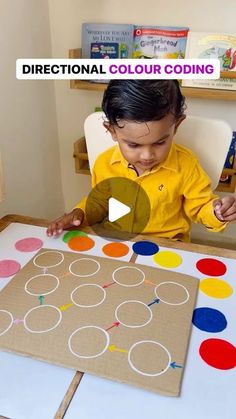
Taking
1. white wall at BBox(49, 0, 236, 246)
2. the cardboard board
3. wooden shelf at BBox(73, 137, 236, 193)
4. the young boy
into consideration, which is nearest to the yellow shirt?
the young boy

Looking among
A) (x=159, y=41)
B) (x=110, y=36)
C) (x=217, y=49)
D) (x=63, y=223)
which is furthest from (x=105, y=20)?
(x=63, y=223)

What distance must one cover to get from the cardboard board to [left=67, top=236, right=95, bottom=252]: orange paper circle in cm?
4

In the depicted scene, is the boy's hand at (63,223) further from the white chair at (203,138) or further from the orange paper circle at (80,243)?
the white chair at (203,138)

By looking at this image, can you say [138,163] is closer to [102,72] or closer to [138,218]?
[138,218]

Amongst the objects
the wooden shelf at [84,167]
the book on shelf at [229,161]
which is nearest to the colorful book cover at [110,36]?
the wooden shelf at [84,167]

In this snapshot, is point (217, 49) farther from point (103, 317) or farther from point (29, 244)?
point (103, 317)

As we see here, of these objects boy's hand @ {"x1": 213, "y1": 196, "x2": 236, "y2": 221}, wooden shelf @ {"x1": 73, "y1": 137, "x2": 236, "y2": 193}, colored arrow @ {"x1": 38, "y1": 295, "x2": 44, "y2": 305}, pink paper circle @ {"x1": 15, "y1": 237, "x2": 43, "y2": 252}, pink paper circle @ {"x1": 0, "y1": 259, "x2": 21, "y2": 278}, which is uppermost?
boy's hand @ {"x1": 213, "y1": 196, "x2": 236, "y2": 221}

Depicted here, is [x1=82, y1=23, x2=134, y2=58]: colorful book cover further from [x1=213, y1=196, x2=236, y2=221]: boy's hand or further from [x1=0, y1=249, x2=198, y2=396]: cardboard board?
[x1=0, y1=249, x2=198, y2=396]: cardboard board

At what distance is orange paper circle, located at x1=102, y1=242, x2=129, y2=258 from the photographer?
73 centimetres

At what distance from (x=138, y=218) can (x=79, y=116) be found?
732 millimetres

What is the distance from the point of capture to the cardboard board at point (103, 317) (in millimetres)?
492

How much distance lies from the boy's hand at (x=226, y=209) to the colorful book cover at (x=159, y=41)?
715 millimetres

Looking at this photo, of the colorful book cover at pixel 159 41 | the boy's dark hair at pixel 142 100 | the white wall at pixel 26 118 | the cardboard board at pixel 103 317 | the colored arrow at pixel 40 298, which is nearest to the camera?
the cardboard board at pixel 103 317

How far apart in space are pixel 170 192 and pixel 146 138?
0.20 meters
